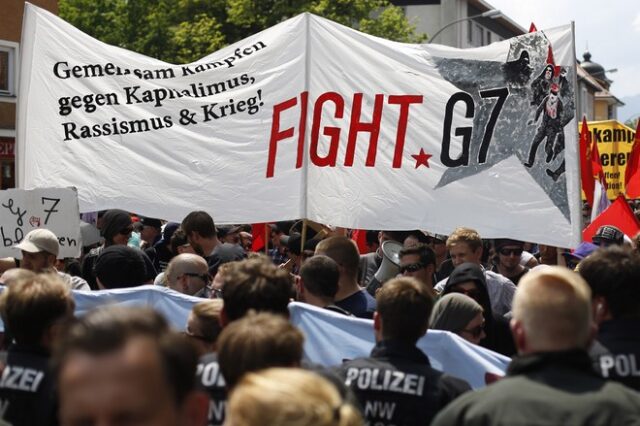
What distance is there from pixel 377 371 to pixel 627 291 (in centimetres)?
99

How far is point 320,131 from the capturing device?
8.73 metres

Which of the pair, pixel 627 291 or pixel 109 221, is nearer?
pixel 627 291

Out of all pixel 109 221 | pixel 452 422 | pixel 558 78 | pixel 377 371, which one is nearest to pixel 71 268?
pixel 109 221

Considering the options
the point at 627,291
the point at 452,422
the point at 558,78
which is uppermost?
the point at 558,78

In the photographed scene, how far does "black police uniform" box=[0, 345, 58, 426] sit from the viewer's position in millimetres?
4098

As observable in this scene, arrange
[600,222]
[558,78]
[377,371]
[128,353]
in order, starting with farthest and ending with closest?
[600,222] → [558,78] → [377,371] → [128,353]

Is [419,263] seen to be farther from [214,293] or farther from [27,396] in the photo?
[27,396]

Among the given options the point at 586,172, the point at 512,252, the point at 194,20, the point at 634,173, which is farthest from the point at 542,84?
the point at 194,20

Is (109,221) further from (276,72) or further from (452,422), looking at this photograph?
(452,422)

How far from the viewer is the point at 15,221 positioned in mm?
8695

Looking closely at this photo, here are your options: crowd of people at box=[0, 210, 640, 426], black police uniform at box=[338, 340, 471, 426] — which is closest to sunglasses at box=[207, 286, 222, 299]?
crowd of people at box=[0, 210, 640, 426]

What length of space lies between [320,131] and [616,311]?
4.47 metres

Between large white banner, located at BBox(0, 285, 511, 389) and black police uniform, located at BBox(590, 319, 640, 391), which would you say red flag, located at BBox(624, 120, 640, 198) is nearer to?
large white banner, located at BBox(0, 285, 511, 389)

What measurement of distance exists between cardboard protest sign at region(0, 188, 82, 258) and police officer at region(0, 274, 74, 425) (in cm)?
407
